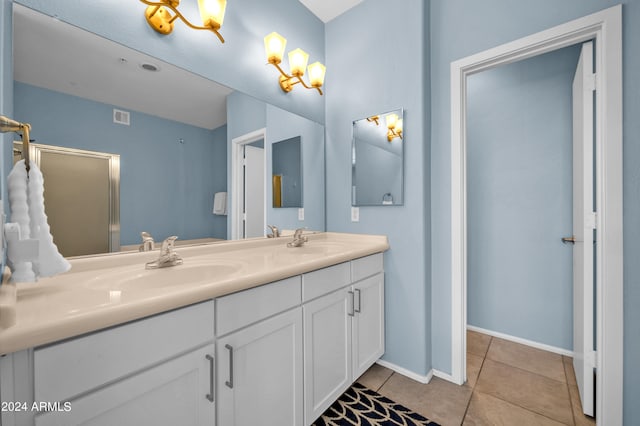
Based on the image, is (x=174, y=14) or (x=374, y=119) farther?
(x=374, y=119)

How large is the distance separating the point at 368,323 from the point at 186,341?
3.89ft

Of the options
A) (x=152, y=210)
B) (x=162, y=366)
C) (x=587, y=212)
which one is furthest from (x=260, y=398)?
(x=587, y=212)

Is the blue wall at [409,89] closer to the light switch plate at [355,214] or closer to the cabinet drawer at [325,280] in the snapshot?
the light switch plate at [355,214]

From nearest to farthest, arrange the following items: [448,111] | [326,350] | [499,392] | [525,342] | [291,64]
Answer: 1. [326,350]
2. [499,392]
3. [448,111]
4. [291,64]
5. [525,342]

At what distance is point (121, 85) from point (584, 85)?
229 cm

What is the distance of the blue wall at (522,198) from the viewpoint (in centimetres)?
204

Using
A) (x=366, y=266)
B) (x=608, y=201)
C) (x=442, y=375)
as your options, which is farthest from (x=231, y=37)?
(x=442, y=375)

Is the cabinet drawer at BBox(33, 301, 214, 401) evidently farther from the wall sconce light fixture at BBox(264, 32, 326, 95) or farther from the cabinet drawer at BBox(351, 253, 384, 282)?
the wall sconce light fixture at BBox(264, 32, 326, 95)

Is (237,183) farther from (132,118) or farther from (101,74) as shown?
(101,74)

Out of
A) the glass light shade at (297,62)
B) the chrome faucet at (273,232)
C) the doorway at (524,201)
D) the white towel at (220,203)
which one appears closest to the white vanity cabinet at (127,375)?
the white towel at (220,203)

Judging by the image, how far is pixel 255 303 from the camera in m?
1.00

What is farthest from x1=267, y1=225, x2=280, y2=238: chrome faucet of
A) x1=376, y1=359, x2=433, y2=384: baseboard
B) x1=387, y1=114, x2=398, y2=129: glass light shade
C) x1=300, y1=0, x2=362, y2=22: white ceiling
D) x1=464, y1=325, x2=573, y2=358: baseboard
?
x1=464, y1=325, x2=573, y2=358: baseboard

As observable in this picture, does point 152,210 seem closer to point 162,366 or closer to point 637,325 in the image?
point 162,366

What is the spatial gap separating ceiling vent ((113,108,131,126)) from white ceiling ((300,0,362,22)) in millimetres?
1598
